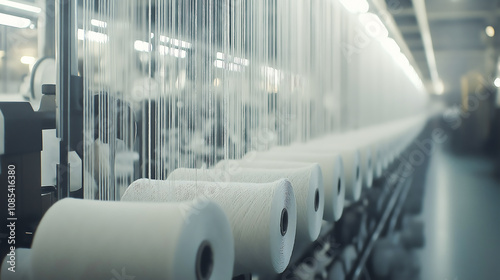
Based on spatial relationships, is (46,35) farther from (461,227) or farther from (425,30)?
(425,30)

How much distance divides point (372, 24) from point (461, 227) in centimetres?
128

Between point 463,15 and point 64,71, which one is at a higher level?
point 463,15

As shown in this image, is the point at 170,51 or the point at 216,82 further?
the point at 216,82

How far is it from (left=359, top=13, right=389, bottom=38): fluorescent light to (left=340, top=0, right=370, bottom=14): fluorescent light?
0.16 meters

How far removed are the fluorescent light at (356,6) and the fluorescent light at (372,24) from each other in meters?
0.16

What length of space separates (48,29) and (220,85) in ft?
1.65

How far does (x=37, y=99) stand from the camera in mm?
1321

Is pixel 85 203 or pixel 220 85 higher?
pixel 220 85

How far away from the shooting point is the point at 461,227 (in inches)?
101

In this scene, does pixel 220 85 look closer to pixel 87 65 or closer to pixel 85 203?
pixel 87 65

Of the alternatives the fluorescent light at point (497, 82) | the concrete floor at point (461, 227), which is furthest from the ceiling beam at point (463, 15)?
the concrete floor at point (461, 227)

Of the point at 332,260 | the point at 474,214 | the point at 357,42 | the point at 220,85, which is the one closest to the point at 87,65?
the point at 220,85

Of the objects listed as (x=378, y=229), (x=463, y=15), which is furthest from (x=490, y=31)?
(x=378, y=229)

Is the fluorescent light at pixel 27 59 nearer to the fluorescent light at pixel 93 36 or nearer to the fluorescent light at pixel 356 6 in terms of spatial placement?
the fluorescent light at pixel 93 36
